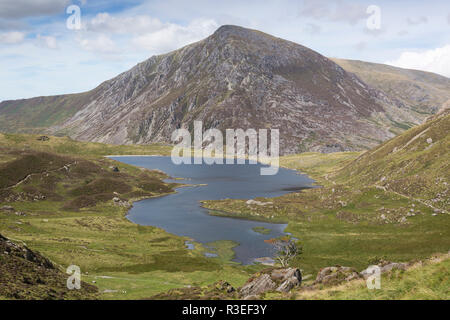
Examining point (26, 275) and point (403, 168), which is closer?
point (26, 275)

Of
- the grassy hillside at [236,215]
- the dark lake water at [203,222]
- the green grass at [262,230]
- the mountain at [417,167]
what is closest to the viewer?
the grassy hillside at [236,215]

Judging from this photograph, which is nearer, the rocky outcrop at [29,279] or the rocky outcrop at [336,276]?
the rocky outcrop at [29,279]

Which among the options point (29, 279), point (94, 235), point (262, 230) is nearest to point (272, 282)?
point (29, 279)

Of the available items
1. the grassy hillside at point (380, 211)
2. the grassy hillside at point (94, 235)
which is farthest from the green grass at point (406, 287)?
the grassy hillside at point (380, 211)

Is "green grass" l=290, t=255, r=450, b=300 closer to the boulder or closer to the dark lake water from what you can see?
the boulder

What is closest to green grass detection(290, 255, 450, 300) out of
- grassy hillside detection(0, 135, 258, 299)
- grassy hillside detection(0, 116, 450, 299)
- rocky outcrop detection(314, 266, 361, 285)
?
grassy hillside detection(0, 116, 450, 299)

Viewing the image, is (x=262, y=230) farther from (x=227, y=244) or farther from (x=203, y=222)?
(x=203, y=222)

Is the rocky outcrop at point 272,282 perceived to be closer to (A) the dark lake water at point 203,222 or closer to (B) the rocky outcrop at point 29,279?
(B) the rocky outcrop at point 29,279

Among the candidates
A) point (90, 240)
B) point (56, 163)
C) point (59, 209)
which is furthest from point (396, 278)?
point (56, 163)
